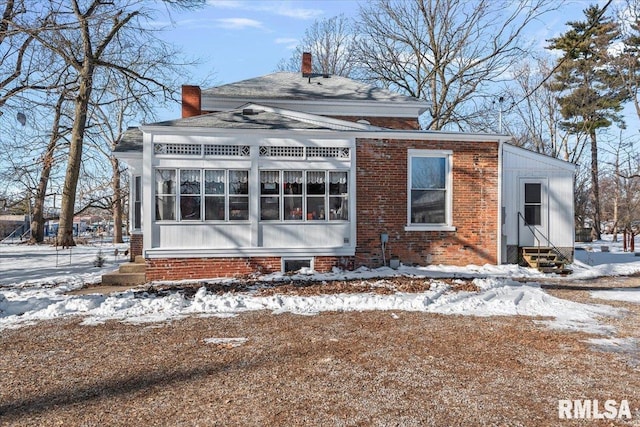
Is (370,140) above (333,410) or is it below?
above

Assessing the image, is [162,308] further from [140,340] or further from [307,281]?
[307,281]

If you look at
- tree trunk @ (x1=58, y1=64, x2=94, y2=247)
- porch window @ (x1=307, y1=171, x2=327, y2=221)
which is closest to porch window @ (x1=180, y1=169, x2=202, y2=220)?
porch window @ (x1=307, y1=171, x2=327, y2=221)

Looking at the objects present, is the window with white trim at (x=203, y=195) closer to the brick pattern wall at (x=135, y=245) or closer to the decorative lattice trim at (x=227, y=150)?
the decorative lattice trim at (x=227, y=150)

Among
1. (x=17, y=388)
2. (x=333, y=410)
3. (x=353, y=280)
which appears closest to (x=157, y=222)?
(x=353, y=280)

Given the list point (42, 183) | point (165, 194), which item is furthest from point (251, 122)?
point (42, 183)

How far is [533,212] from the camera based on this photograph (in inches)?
549

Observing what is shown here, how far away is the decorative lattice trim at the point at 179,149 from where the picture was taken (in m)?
11.2

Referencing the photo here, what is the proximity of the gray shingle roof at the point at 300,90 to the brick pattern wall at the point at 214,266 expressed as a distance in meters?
7.01

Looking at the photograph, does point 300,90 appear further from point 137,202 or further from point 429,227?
point 429,227

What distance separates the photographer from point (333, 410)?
3777mm

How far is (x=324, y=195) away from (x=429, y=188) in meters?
3.07

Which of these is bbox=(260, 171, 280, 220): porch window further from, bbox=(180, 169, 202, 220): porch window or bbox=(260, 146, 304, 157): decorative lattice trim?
bbox=(180, 169, 202, 220): porch window

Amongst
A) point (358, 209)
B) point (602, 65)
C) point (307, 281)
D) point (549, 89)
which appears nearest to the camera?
point (307, 281)

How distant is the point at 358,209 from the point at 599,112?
1098 inches
